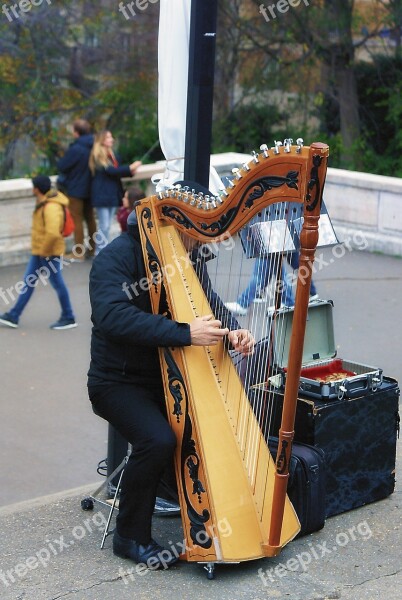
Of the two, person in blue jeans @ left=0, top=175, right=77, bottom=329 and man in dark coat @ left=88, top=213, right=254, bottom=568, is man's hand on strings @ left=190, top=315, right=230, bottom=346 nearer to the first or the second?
man in dark coat @ left=88, top=213, right=254, bottom=568

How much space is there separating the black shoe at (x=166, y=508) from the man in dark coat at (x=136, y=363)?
0.51 m

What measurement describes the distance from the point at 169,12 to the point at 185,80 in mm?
347

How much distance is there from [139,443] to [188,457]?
228 millimetres

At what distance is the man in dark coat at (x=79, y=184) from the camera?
38.6 feet

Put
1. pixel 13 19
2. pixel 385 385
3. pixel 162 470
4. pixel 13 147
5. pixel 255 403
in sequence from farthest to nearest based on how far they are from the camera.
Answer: pixel 13 147 → pixel 13 19 → pixel 385 385 → pixel 255 403 → pixel 162 470

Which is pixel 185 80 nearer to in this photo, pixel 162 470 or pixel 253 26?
pixel 162 470

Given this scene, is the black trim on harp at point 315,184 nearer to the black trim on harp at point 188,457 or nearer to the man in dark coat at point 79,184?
the black trim on harp at point 188,457

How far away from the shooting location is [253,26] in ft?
62.7

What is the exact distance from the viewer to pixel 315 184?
12.7 feet

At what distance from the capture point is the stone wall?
38.3 ft

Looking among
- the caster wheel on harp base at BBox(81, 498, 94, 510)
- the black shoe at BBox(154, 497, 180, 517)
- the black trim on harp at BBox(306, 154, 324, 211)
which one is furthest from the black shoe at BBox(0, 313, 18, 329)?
the black trim on harp at BBox(306, 154, 324, 211)

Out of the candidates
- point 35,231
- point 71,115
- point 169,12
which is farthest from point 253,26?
point 169,12

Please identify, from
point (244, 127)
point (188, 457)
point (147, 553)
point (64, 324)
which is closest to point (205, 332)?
point (188, 457)

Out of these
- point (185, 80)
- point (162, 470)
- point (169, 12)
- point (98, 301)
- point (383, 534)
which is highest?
point (169, 12)
